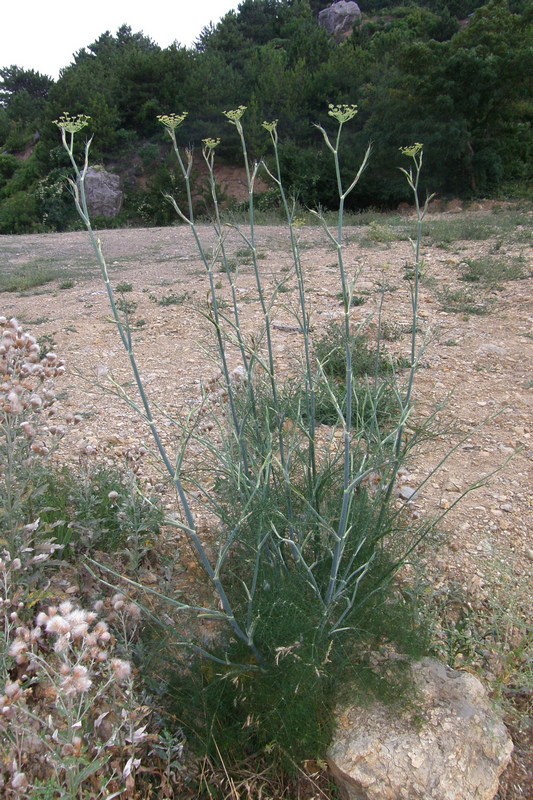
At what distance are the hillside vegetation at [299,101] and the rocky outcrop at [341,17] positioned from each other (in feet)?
3.17

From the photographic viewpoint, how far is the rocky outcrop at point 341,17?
91.8 feet

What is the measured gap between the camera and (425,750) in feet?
4.75

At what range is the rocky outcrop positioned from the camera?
28.0m

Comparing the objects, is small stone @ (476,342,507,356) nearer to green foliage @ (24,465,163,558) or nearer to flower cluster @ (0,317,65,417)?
green foliage @ (24,465,163,558)

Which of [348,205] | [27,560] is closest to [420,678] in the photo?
[27,560]

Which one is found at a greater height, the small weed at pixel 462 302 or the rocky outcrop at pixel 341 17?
the rocky outcrop at pixel 341 17

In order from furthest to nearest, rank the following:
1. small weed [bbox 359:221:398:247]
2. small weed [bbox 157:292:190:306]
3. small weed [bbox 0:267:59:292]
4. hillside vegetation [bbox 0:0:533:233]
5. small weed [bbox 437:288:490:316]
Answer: hillside vegetation [bbox 0:0:533:233], small weed [bbox 359:221:398:247], small weed [bbox 0:267:59:292], small weed [bbox 157:292:190:306], small weed [bbox 437:288:490:316]

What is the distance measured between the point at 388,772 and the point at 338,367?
8.64 feet

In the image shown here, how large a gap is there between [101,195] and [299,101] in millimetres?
7346

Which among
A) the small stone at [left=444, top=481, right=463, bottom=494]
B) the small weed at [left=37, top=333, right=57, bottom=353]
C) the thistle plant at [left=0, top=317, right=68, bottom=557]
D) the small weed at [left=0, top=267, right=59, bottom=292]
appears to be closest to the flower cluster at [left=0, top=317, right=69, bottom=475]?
the thistle plant at [left=0, top=317, right=68, bottom=557]

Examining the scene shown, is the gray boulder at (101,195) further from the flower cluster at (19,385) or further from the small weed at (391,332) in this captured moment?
the flower cluster at (19,385)

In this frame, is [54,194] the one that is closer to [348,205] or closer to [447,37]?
[348,205]

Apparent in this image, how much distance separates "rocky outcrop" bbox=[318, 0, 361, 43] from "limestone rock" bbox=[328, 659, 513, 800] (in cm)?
3153

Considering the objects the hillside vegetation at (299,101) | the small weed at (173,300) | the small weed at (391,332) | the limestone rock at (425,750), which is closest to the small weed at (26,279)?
the small weed at (173,300)
